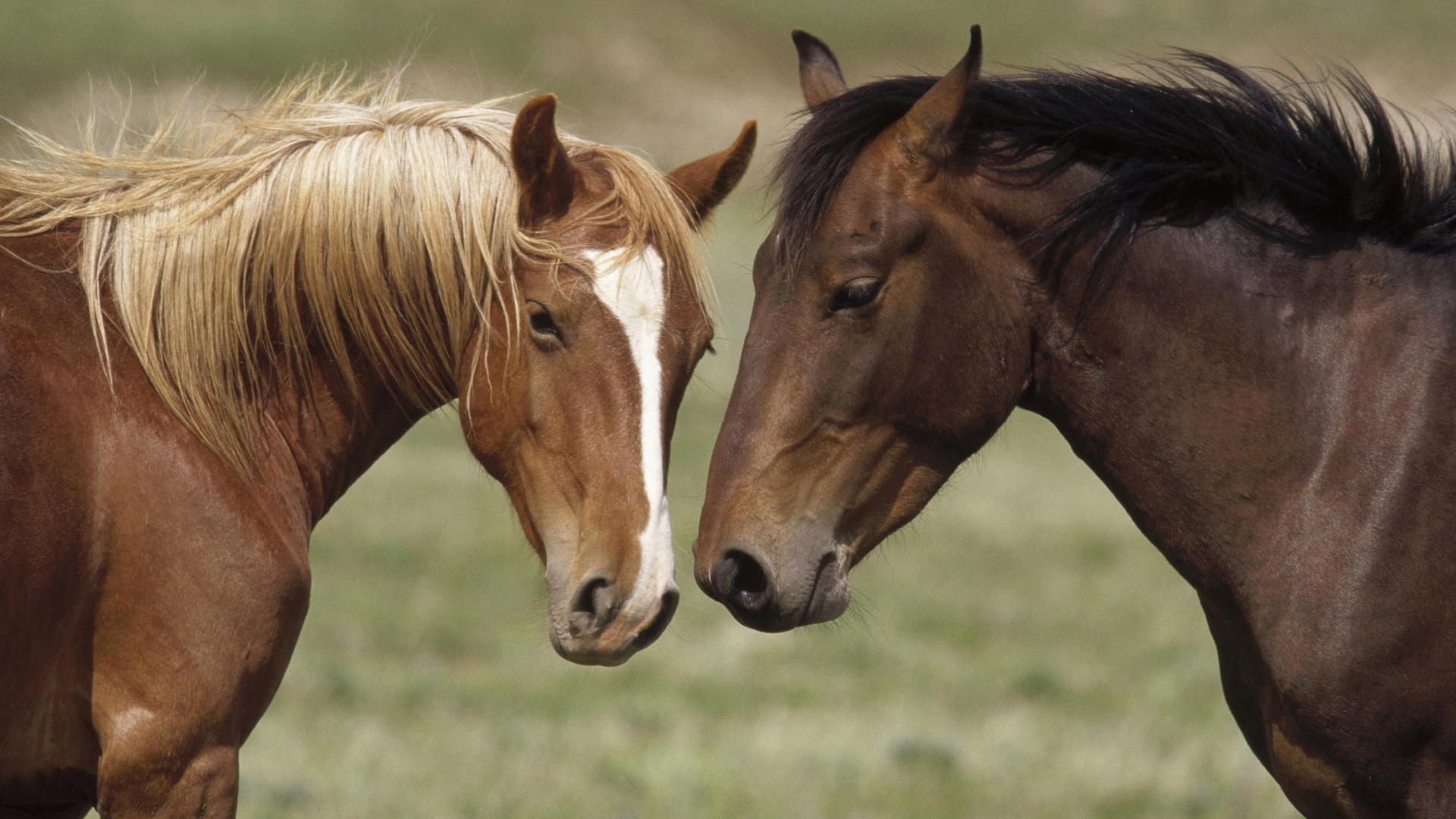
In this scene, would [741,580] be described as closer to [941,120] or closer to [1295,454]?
[941,120]

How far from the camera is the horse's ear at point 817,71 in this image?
133 inches

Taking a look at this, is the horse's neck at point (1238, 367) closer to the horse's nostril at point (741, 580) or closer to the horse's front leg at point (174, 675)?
the horse's nostril at point (741, 580)

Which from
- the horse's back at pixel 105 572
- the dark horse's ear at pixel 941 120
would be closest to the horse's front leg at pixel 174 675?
the horse's back at pixel 105 572

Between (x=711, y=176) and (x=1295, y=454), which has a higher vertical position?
(x=711, y=176)

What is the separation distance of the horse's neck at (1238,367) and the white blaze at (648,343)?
0.90 metres

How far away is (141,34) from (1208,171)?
129 feet

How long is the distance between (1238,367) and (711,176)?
1447 mm

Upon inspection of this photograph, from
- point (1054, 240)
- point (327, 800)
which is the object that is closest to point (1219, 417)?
point (1054, 240)

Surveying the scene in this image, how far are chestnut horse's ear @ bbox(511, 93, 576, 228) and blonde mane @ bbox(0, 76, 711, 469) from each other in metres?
0.05

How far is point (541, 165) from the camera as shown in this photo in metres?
3.24

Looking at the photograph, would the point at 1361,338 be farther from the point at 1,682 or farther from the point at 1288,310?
the point at 1,682

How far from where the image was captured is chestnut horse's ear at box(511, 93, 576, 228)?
313cm

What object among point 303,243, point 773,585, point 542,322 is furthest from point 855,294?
point 303,243

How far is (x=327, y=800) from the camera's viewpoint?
5.79 metres
